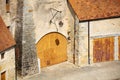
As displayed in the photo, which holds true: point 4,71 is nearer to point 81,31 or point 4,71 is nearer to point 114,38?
point 81,31

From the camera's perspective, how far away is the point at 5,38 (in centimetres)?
4009

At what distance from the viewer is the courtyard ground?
42875 mm

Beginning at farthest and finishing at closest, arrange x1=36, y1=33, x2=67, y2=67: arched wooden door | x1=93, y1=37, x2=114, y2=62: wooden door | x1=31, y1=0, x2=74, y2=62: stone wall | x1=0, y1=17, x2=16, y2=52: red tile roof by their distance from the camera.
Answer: x1=93, y1=37, x2=114, y2=62: wooden door < x1=36, y1=33, x2=67, y2=67: arched wooden door < x1=31, y1=0, x2=74, y2=62: stone wall < x1=0, y1=17, x2=16, y2=52: red tile roof

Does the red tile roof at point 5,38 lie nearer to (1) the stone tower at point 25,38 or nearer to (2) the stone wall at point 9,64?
(2) the stone wall at point 9,64

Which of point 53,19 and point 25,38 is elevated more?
point 53,19

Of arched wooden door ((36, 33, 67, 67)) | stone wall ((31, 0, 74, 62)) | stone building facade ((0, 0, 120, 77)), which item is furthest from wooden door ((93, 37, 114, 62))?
arched wooden door ((36, 33, 67, 67))

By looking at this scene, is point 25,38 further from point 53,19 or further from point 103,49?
point 103,49

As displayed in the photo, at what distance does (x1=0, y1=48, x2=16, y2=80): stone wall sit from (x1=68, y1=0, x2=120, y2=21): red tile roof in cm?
876

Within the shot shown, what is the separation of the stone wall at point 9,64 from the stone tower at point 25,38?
1900 mm

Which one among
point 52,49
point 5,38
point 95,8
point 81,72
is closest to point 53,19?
point 52,49

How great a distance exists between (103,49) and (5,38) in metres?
11.8

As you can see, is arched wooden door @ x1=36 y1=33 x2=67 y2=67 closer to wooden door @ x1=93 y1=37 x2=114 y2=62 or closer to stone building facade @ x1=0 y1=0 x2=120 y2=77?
stone building facade @ x1=0 y1=0 x2=120 y2=77

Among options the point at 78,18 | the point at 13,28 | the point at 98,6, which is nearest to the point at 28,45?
the point at 13,28

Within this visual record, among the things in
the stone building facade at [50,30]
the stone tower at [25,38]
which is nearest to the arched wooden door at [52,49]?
the stone building facade at [50,30]
